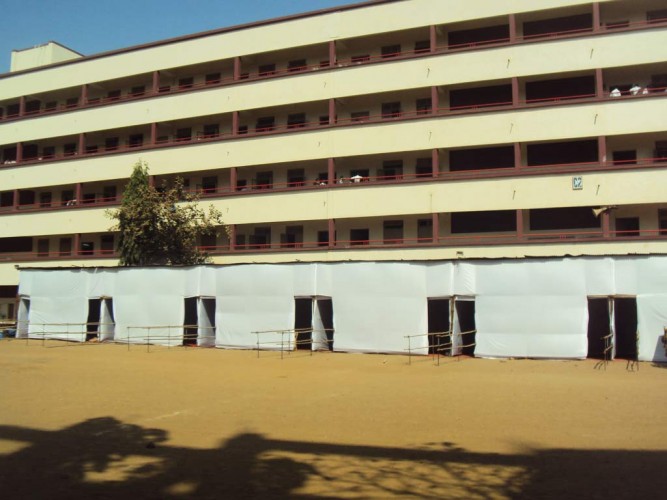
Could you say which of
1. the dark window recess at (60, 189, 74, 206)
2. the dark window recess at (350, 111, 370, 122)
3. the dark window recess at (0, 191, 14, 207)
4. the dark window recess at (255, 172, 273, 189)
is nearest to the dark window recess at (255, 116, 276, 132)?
the dark window recess at (255, 172, 273, 189)

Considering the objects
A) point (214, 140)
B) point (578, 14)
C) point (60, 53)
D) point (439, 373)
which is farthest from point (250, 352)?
point (60, 53)

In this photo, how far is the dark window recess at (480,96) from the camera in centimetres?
3206

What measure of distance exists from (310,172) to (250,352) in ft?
49.4

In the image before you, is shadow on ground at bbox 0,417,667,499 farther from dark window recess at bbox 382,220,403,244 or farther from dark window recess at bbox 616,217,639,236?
dark window recess at bbox 382,220,403,244

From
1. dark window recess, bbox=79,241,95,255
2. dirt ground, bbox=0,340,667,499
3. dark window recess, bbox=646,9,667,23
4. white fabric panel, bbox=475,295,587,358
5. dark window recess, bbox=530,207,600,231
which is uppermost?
dark window recess, bbox=646,9,667,23

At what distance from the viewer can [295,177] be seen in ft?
118

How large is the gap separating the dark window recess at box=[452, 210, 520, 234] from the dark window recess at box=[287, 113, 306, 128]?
1165cm

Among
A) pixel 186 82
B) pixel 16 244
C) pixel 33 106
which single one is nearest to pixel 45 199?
pixel 16 244

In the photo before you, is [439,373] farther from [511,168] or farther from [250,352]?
[511,168]

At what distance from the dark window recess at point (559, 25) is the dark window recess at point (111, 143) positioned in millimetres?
28798

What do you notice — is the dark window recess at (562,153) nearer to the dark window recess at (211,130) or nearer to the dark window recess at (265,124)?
the dark window recess at (265,124)

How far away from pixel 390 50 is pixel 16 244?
3125 centimetres

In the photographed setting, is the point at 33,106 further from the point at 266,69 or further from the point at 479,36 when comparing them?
the point at 479,36

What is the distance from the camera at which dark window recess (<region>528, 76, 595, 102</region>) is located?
1202 inches
